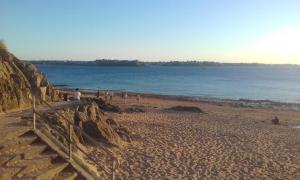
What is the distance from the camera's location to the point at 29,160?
8.77 metres

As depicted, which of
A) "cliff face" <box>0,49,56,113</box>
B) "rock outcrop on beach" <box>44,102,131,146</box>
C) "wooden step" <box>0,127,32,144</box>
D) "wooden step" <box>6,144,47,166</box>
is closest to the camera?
"wooden step" <box>6,144,47,166</box>

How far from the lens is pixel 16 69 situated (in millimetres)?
15656

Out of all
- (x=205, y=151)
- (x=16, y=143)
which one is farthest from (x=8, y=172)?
Result: (x=205, y=151)

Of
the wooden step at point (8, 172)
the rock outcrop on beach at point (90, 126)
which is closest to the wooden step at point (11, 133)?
the wooden step at point (8, 172)

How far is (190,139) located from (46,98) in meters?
6.42

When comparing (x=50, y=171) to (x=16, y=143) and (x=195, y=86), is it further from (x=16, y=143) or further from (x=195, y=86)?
(x=195, y=86)

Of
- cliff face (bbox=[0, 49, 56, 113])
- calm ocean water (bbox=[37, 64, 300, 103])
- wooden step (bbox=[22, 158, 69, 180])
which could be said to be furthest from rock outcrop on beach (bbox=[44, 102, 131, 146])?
calm ocean water (bbox=[37, 64, 300, 103])

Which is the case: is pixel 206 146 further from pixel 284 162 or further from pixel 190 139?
pixel 284 162

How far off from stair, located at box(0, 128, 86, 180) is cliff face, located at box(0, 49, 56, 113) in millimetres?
4009

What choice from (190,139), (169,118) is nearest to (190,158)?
(190,139)

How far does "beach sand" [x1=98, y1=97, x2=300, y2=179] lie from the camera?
13102mm

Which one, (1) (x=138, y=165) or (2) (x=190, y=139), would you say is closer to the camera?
(1) (x=138, y=165)

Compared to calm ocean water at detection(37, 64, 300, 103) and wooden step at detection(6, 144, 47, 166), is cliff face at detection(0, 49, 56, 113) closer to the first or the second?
wooden step at detection(6, 144, 47, 166)

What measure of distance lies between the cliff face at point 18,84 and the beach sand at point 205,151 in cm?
405
